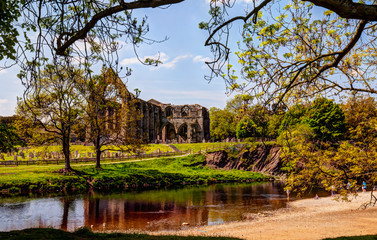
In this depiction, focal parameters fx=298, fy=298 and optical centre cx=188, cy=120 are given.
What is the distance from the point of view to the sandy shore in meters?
14.6

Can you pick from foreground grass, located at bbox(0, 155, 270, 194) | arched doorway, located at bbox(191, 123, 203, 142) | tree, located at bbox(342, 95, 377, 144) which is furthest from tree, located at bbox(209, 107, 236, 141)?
tree, located at bbox(342, 95, 377, 144)

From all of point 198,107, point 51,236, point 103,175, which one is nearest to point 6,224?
point 51,236

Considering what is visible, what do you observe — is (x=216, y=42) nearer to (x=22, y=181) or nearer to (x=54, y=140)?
(x=22, y=181)

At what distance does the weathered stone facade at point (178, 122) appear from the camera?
77175mm

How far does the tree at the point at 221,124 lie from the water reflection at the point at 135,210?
2009 inches

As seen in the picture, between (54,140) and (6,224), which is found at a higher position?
(54,140)

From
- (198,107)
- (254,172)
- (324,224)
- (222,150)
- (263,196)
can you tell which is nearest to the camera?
(324,224)

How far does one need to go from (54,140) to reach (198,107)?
178 ft

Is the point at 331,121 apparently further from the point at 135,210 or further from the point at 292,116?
the point at 292,116

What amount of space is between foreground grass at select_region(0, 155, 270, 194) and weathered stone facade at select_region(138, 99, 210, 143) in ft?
106

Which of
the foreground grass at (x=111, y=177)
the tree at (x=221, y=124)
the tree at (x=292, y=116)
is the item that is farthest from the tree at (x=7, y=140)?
the tree at (x=221, y=124)

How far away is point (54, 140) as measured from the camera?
30.0 metres

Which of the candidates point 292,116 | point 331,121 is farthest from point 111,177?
point 331,121

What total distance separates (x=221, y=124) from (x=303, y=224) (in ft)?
210
